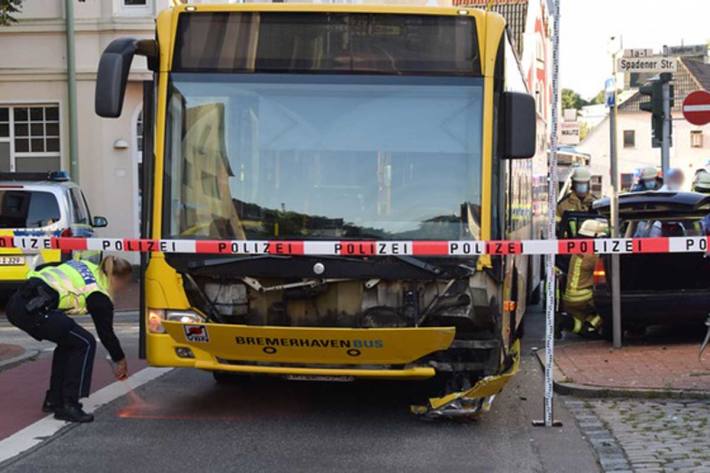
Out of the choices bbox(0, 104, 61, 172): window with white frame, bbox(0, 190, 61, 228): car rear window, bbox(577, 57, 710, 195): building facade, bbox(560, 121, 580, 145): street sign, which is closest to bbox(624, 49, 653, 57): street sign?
bbox(0, 190, 61, 228): car rear window

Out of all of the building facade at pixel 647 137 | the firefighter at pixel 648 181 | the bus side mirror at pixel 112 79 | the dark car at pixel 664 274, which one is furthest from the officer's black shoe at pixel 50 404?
the building facade at pixel 647 137

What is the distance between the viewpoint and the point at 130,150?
A: 23.6m

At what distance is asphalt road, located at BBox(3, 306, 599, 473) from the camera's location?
6730mm

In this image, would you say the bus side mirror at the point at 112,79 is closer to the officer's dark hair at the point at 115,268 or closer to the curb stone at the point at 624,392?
the officer's dark hair at the point at 115,268

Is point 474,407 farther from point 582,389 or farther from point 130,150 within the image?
point 130,150

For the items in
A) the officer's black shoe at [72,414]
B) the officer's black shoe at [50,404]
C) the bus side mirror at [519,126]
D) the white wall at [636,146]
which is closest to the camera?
the bus side mirror at [519,126]

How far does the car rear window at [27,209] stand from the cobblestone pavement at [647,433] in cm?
1044

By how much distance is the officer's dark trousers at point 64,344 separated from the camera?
7660 millimetres

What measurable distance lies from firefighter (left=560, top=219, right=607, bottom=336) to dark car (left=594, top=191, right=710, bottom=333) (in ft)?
2.24

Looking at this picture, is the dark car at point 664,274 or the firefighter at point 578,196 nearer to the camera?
the dark car at point 664,274

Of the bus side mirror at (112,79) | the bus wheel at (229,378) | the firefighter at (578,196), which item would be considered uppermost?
the bus side mirror at (112,79)

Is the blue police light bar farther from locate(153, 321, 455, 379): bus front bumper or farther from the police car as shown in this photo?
locate(153, 321, 455, 379): bus front bumper

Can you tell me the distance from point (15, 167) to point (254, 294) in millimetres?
18227

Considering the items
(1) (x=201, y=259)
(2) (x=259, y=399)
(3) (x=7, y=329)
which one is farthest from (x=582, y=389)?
(3) (x=7, y=329)
